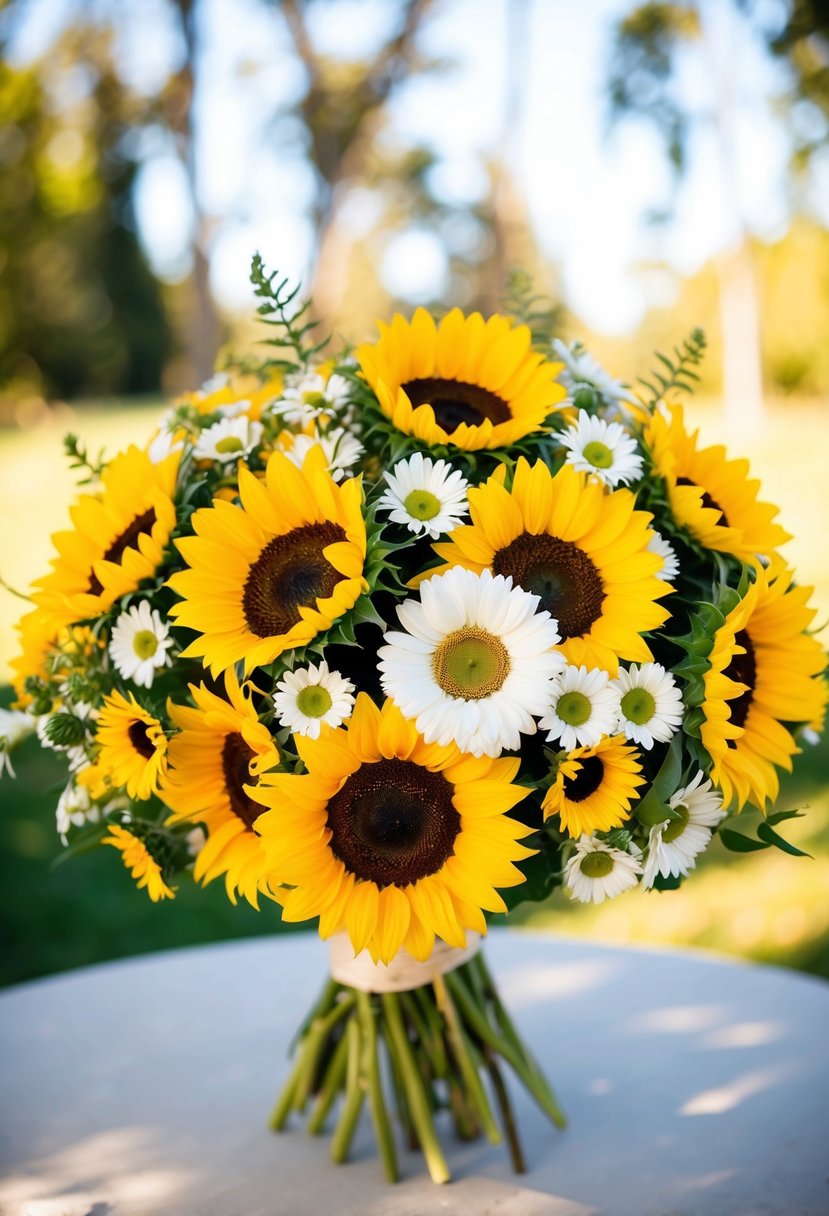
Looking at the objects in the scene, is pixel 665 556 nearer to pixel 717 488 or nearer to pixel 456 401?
pixel 717 488

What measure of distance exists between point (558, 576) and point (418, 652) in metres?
0.16

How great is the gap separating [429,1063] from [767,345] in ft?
62.4

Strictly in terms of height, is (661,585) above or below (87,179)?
below

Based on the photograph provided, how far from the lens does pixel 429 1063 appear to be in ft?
4.20

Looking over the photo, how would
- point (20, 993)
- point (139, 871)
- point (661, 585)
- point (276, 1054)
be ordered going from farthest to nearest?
point (20, 993), point (276, 1054), point (139, 871), point (661, 585)

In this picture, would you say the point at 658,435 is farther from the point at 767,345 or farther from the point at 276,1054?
the point at 767,345

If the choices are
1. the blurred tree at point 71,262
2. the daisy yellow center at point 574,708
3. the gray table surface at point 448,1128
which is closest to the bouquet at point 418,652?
the daisy yellow center at point 574,708

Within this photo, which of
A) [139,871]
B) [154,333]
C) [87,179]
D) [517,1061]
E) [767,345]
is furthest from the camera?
[154,333]

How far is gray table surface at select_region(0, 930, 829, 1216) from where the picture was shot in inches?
45.9

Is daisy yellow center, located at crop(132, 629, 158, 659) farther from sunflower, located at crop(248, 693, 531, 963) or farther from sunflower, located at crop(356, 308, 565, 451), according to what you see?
sunflower, located at crop(356, 308, 565, 451)

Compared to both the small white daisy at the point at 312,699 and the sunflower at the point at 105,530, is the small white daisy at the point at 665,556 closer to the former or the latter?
the small white daisy at the point at 312,699

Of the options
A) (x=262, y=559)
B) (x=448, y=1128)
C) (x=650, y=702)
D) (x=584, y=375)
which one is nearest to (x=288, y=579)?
(x=262, y=559)

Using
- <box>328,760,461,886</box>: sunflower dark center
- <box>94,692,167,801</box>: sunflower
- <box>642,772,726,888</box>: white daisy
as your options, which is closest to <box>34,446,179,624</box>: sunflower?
<box>94,692,167,801</box>: sunflower

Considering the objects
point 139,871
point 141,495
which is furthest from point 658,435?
point 139,871
